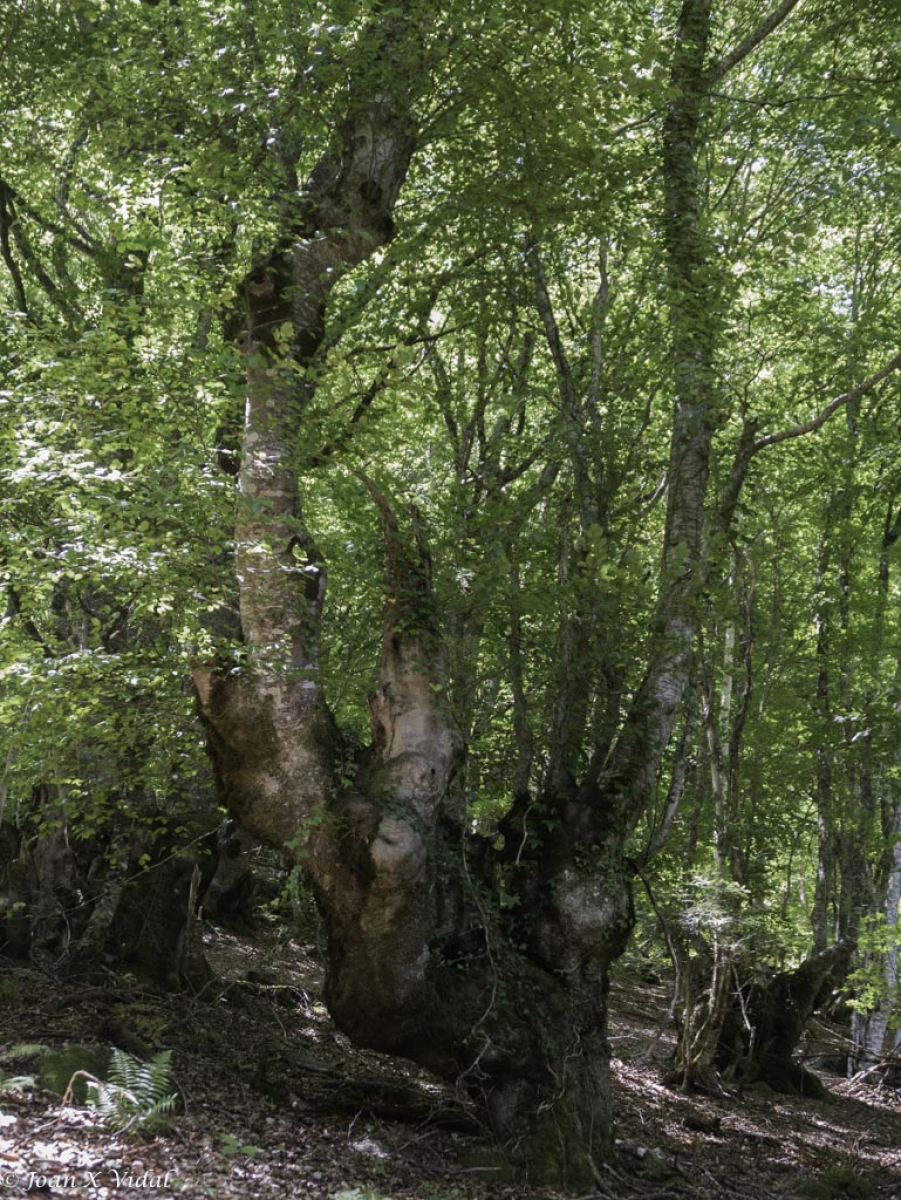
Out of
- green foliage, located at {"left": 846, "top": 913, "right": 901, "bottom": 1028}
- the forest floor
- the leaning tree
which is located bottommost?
the forest floor

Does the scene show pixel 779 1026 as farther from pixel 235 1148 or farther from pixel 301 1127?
pixel 235 1148

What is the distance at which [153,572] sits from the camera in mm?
5832

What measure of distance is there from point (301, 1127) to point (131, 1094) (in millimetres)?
1577

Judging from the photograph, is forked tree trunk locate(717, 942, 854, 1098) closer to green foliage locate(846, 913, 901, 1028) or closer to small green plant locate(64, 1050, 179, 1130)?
green foliage locate(846, 913, 901, 1028)

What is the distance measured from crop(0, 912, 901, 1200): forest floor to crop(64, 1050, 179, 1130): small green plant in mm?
75

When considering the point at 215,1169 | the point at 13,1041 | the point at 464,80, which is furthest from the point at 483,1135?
the point at 464,80

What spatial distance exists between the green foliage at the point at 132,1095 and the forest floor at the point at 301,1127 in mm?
75

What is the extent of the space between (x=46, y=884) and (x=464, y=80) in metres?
8.47

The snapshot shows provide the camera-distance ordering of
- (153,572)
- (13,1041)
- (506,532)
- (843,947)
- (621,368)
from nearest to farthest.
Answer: (153,572) < (13,1041) < (506,532) < (621,368) < (843,947)

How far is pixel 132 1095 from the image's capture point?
508 cm

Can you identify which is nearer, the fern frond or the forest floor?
the forest floor

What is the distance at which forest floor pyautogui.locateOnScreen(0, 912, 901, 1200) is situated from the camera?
4.61m

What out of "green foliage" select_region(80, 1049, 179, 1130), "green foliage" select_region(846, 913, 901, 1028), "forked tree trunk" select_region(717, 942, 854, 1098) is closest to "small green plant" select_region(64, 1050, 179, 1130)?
"green foliage" select_region(80, 1049, 179, 1130)

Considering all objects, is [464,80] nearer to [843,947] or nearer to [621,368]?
[621,368]
